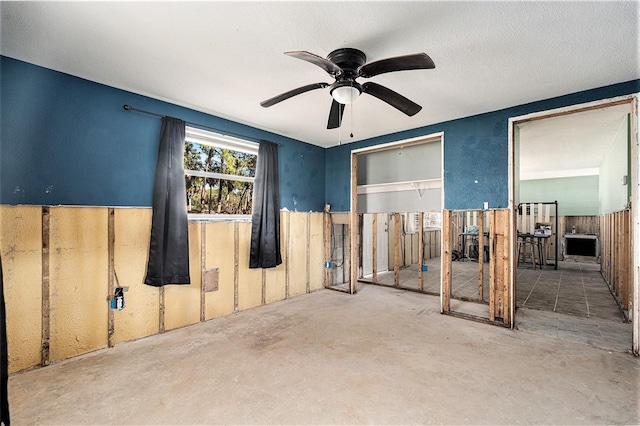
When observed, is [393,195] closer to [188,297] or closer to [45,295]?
[188,297]

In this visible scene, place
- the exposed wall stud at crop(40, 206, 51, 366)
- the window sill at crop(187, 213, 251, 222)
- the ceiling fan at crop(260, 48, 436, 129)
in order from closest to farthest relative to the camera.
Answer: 1. the ceiling fan at crop(260, 48, 436, 129)
2. the exposed wall stud at crop(40, 206, 51, 366)
3. the window sill at crop(187, 213, 251, 222)

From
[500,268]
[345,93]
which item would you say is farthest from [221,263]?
[500,268]

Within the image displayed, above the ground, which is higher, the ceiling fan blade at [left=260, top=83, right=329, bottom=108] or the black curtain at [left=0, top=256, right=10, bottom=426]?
the ceiling fan blade at [left=260, top=83, right=329, bottom=108]

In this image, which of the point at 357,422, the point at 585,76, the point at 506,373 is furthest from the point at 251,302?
the point at 585,76

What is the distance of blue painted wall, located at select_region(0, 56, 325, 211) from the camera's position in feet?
8.13

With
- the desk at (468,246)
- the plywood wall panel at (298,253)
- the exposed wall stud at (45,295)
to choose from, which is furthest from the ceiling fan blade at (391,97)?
the desk at (468,246)

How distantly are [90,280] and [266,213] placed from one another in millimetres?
2074

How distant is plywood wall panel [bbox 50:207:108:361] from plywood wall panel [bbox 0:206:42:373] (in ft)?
0.31

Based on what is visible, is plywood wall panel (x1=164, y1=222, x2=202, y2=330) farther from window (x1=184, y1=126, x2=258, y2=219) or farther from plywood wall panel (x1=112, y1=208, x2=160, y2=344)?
window (x1=184, y1=126, x2=258, y2=219)

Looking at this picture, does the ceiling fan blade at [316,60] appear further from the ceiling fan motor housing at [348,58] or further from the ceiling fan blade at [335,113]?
the ceiling fan blade at [335,113]

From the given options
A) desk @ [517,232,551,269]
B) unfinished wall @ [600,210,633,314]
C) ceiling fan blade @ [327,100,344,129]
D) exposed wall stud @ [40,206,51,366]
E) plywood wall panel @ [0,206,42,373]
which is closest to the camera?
plywood wall panel @ [0,206,42,373]

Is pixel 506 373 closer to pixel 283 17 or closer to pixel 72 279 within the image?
pixel 283 17

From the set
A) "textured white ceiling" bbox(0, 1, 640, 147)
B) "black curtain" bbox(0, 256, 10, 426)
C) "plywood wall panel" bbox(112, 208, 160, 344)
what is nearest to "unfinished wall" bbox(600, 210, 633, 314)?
"textured white ceiling" bbox(0, 1, 640, 147)

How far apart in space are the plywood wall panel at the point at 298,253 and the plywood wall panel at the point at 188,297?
155 cm
